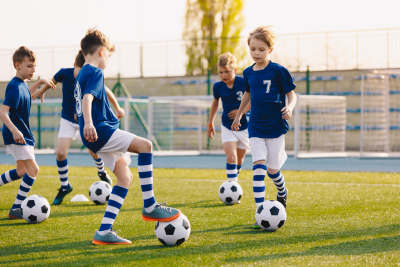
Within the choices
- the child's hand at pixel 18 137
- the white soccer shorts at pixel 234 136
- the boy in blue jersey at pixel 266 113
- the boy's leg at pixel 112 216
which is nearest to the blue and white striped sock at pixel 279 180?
the boy in blue jersey at pixel 266 113

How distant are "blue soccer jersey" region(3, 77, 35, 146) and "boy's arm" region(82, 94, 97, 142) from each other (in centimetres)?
148

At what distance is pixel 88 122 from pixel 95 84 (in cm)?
32

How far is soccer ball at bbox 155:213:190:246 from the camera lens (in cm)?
316

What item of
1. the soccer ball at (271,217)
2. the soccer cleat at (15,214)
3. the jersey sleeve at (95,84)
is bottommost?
the soccer cleat at (15,214)

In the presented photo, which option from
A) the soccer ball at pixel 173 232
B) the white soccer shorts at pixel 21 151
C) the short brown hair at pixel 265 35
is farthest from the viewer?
the white soccer shorts at pixel 21 151

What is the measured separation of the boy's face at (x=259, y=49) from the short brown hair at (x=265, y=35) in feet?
0.10

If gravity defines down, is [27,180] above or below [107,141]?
below

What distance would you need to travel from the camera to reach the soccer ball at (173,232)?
316 centimetres

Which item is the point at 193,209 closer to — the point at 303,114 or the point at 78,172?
the point at 78,172

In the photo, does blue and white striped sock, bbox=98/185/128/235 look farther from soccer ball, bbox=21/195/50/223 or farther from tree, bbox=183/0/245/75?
tree, bbox=183/0/245/75

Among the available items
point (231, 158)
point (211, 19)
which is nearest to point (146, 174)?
point (231, 158)

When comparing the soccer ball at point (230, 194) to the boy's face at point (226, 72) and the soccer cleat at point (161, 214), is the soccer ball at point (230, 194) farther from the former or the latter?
the soccer cleat at point (161, 214)

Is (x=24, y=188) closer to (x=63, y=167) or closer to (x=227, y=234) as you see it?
(x=63, y=167)

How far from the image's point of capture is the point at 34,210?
4.11 meters
